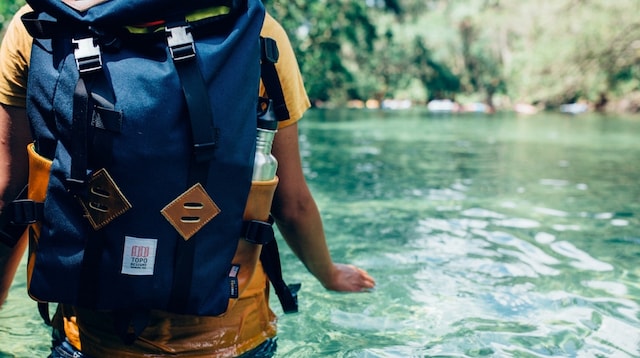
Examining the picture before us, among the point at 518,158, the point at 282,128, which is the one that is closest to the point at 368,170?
the point at 518,158

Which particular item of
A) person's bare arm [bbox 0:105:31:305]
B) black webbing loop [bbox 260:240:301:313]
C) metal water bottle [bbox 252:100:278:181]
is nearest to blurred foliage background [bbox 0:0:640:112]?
person's bare arm [bbox 0:105:31:305]

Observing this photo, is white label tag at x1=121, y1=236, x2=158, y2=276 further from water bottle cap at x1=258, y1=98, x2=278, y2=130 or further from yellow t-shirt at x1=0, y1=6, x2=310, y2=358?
water bottle cap at x1=258, y1=98, x2=278, y2=130

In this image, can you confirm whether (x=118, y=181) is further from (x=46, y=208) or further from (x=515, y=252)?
Result: (x=515, y=252)

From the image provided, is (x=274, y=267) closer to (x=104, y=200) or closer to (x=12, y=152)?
(x=104, y=200)

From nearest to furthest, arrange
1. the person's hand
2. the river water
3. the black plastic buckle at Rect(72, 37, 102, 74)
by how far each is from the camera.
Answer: the black plastic buckle at Rect(72, 37, 102, 74) < the person's hand < the river water

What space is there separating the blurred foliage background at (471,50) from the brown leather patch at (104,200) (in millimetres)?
5292

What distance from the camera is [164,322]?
1684 mm

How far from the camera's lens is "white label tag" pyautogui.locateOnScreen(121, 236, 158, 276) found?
1.49m

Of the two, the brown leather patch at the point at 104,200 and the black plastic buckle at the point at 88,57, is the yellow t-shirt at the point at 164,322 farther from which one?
the brown leather patch at the point at 104,200

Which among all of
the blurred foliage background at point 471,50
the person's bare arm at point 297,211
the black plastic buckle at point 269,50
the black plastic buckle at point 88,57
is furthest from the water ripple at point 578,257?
the blurred foliage background at point 471,50

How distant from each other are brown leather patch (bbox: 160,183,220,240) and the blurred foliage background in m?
5.38

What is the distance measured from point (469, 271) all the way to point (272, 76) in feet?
10.1

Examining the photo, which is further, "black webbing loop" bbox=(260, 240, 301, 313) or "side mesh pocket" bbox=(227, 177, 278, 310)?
"black webbing loop" bbox=(260, 240, 301, 313)

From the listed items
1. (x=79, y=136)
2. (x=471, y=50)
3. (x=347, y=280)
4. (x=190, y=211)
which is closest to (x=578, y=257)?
(x=347, y=280)
